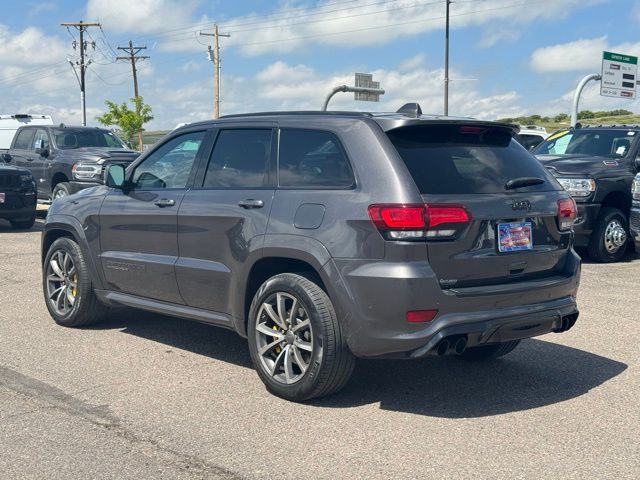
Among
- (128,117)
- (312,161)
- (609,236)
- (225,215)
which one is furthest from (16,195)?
(128,117)

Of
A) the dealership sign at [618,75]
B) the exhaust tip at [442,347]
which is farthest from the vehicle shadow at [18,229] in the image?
the dealership sign at [618,75]

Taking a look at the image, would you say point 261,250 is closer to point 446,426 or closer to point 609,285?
point 446,426

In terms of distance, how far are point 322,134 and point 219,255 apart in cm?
109

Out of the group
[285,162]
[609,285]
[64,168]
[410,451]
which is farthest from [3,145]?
[410,451]

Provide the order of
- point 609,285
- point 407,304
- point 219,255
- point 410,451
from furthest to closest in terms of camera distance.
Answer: point 609,285 < point 219,255 < point 407,304 < point 410,451

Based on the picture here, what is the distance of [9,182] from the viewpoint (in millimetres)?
15461

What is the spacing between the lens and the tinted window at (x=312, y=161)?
5.09 meters

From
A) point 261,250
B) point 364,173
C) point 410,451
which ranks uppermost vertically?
point 364,173

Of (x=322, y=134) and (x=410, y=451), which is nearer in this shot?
(x=410, y=451)

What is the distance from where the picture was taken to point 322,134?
5.30 m

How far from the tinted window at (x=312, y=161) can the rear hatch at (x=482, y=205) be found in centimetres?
37

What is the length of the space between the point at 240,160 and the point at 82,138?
13.1m

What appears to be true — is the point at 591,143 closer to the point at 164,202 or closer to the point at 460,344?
the point at 164,202

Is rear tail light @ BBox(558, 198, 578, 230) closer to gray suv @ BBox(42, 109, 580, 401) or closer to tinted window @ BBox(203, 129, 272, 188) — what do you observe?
gray suv @ BBox(42, 109, 580, 401)
